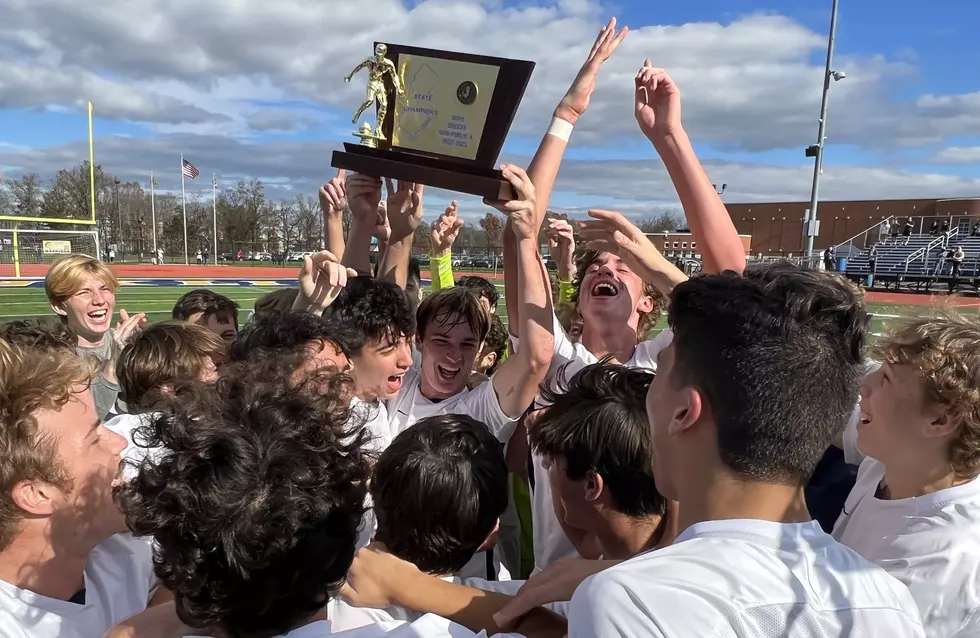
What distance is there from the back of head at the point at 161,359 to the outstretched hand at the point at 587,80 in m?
2.00

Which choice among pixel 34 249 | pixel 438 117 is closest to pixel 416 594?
pixel 438 117

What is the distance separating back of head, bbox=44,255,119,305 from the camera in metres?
4.61

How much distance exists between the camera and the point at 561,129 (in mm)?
2904

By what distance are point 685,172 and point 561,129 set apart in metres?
0.63

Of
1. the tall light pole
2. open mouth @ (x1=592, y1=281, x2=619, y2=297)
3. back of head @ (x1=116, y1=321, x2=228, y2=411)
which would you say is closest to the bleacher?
the tall light pole

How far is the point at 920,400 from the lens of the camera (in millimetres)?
1966

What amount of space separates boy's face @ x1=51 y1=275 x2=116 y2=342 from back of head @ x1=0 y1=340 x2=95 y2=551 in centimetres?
364

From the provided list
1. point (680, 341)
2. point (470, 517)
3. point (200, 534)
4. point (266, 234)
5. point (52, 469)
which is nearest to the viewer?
Result: point (200, 534)

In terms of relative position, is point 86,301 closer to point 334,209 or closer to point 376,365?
point 334,209

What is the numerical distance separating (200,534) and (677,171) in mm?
2283

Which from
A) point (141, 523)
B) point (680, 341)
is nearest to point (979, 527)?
point (680, 341)

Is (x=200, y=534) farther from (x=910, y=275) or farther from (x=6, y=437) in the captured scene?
(x=910, y=275)

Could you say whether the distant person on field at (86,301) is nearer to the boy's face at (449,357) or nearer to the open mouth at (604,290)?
the boy's face at (449,357)

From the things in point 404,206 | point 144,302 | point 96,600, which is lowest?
point 144,302
